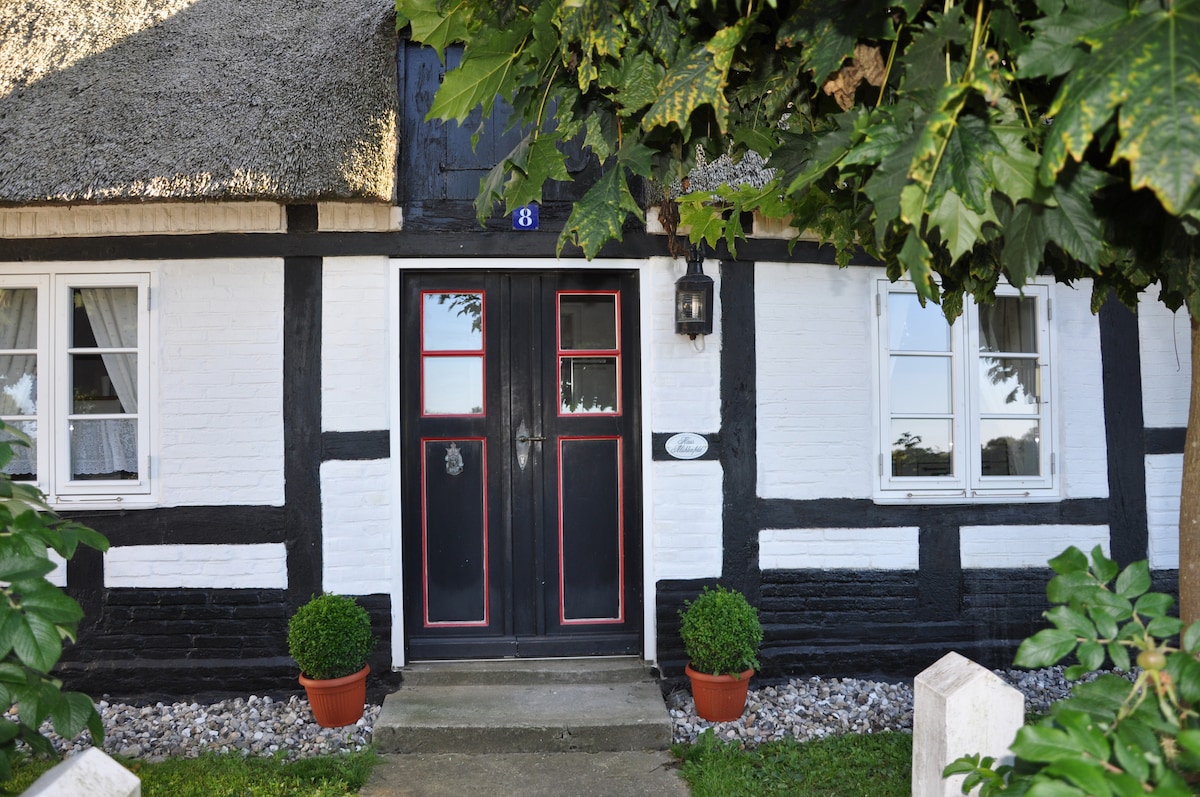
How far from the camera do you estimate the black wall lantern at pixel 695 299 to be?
4.21 m

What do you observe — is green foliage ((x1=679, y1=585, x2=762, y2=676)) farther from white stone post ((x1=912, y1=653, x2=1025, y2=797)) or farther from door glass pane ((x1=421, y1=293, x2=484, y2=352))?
white stone post ((x1=912, y1=653, x2=1025, y2=797))

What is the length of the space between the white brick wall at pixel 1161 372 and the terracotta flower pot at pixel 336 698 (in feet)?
15.1

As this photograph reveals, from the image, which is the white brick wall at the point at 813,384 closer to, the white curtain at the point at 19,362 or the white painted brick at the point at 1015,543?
the white painted brick at the point at 1015,543

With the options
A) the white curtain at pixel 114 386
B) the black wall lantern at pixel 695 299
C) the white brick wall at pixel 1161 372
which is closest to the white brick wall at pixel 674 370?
the black wall lantern at pixel 695 299

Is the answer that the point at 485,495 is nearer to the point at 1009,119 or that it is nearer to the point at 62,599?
the point at 62,599

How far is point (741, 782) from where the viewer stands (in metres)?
3.39

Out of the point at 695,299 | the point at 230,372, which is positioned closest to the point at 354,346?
the point at 230,372

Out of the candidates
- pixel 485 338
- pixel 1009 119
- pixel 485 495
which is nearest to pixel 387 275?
pixel 485 338

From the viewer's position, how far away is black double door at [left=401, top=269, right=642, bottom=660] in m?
4.50

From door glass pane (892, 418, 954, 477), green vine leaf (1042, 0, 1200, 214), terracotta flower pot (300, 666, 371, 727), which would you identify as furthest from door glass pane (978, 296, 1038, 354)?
→ green vine leaf (1042, 0, 1200, 214)

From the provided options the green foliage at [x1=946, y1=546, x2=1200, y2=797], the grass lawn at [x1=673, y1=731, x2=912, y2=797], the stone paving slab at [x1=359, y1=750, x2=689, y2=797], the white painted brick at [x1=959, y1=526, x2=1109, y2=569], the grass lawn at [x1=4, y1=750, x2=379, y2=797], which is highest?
the green foliage at [x1=946, y1=546, x2=1200, y2=797]

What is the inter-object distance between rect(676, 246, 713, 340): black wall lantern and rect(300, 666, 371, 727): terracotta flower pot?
7.82ft

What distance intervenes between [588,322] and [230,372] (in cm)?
191

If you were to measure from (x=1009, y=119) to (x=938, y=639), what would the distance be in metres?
3.90
